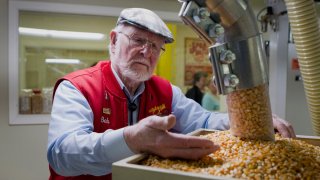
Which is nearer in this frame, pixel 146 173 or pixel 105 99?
pixel 146 173

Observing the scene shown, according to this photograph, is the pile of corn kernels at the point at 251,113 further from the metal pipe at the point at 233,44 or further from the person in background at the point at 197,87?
the person in background at the point at 197,87

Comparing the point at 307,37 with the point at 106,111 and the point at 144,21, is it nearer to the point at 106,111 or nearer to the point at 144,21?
the point at 144,21

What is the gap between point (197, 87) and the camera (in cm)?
350

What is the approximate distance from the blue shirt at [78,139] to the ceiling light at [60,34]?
2010 mm

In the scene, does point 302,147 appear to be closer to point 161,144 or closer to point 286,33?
point 161,144

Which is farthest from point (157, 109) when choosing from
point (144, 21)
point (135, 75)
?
point (144, 21)

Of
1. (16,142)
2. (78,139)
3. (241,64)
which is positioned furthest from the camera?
(16,142)

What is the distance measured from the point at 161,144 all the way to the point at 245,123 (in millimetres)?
237

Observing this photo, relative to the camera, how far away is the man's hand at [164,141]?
0.57 m

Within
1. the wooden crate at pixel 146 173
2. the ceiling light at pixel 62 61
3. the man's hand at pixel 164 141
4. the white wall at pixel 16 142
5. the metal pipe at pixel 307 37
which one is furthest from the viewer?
the ceiling light at pixel 62 61

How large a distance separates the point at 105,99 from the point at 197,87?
250 cm

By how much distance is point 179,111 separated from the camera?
132 cm

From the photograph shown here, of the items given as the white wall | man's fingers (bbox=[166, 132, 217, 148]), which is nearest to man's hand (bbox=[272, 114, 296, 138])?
man's fingers (bbox=[166, 132, 217, 148])

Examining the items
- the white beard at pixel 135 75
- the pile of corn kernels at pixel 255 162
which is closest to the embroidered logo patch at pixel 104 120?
the white beard at pixel 135 75
